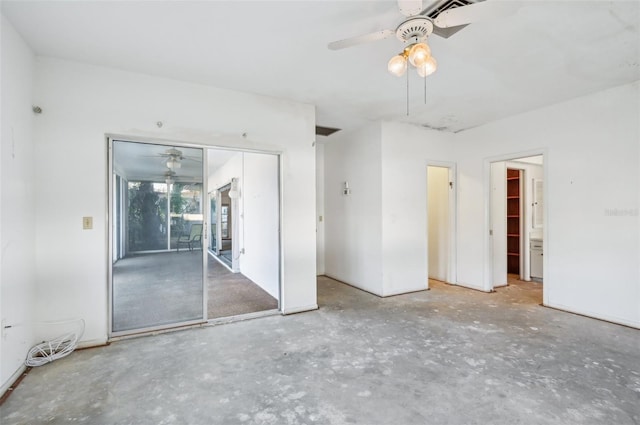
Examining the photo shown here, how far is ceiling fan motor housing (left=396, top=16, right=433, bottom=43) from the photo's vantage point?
75.7 inches

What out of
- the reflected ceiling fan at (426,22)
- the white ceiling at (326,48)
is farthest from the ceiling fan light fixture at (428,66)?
the white ceiling at (326,48)

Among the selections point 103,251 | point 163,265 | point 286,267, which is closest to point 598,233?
point 286,267

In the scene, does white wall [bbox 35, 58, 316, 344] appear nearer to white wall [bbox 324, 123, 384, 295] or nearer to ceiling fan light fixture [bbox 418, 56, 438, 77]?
ceiling fan light fixture [bbox 418, 56, 438, 77]

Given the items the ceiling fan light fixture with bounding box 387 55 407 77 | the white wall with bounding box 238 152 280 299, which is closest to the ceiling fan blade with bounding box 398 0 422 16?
the ceiling fan light fixture with bounding box 387 55 407 77

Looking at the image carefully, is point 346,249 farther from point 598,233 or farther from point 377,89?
point 598,233

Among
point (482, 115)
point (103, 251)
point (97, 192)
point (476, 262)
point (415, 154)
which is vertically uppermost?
point (482, 115)

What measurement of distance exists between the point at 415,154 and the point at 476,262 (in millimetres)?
2084

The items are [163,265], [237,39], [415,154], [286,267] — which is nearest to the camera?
[237,39]

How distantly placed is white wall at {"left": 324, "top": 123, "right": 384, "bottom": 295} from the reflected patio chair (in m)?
2.62

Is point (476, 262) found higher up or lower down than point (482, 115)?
lower down

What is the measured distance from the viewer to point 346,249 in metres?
5.47

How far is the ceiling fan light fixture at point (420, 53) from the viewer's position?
2.05 m

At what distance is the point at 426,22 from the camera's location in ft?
6.34

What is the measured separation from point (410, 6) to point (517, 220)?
583cm
